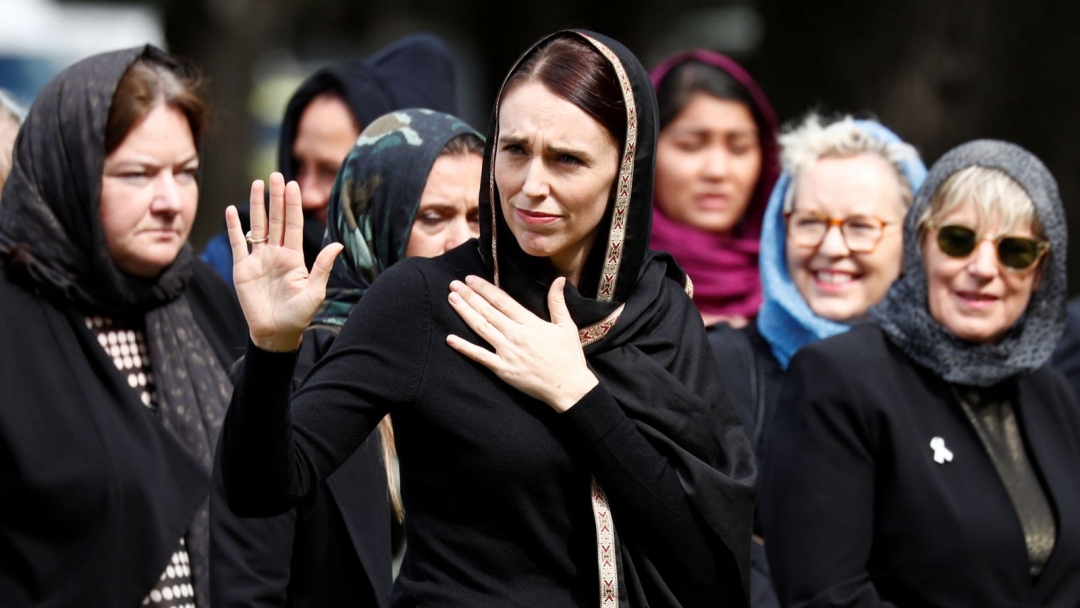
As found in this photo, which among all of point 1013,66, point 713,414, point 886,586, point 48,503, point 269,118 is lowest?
point 269,118

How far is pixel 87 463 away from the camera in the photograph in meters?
3.95

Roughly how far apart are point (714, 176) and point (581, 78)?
252 centimetres

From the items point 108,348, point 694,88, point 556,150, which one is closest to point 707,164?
point 694,88

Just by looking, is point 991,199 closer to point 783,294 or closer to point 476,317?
point 783,294

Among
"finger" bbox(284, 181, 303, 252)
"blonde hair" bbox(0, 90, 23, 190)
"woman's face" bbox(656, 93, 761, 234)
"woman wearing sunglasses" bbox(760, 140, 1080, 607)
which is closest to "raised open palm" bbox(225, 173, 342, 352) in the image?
"finger" bbox(284, 181, 303, 252)

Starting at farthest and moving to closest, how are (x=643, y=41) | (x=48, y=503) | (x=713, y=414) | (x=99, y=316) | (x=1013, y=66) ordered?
(x=643, y=41) → (x=1013, y=66) → (x=99, y=316) → (x=48, y=503) → (x=713, y=414)

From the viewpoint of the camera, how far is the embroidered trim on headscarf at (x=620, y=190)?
9.96 feet

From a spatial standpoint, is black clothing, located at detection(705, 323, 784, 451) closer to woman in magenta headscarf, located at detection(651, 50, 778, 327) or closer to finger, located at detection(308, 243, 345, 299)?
woman in magenta headscarf, located at detection(651, 50, 778, 327)

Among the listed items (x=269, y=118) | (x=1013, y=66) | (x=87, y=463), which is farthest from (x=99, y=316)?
(x=269, y=118)

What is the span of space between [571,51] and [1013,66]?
511cm

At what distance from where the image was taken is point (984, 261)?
13.6 ft

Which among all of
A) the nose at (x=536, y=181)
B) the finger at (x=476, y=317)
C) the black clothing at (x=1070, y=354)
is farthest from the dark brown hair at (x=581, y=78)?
the black clothing at (x=1070, y=354)

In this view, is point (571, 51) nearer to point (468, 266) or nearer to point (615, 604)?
point (468, 266)

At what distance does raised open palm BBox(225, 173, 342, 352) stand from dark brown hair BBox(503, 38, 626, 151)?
0.51 m
